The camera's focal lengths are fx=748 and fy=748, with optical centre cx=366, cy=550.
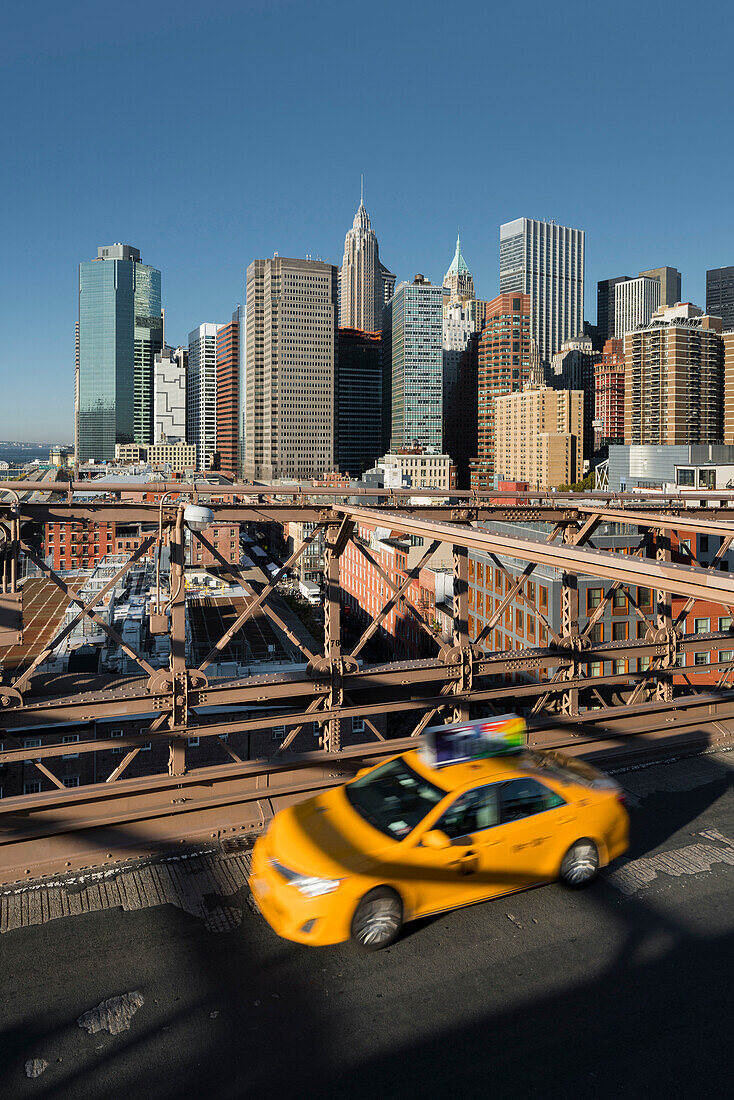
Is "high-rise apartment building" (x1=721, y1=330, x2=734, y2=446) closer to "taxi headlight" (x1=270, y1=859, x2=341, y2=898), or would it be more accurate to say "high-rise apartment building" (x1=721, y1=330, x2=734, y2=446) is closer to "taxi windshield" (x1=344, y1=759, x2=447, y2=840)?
"taxi windshield" (x1=344, y1=759, x2=447, y2=840)

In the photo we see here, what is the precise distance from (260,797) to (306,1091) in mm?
3514

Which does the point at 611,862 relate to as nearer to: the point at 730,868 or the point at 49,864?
the point at 730,868

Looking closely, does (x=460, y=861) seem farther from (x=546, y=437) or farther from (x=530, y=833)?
(x=546, y=437)

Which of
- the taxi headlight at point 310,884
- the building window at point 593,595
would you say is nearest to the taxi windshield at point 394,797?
the taxi headlight at point 310,884

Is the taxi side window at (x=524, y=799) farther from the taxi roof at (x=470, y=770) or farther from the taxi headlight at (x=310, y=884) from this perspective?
the taxi headlight at (x=310, y=884)

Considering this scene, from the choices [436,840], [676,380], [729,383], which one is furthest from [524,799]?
[729,383]

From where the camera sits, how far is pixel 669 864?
7.11m

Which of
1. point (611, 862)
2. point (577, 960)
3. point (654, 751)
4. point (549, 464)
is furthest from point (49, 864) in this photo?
point (549, 464)

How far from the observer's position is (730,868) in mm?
7070

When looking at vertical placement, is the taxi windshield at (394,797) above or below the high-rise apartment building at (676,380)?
below

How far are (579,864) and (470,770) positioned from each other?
4.18 ft

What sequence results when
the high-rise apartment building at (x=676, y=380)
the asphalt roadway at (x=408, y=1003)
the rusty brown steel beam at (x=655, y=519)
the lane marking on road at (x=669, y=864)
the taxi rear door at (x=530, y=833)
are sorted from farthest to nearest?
1. the high-rise apartment building at (x=676, y=380)
2. the rusty brown steel beam at (x=655, y=519)
3. the lane marking on road at (x=669, y=864)
4. the taxi rear door at (x=530, y=833)
5. the asphalt roadway at (x=408, y=1003)

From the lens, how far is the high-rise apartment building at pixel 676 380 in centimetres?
15988

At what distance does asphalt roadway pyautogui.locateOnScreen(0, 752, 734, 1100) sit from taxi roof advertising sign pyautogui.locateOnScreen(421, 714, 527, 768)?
129cm
